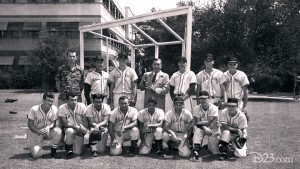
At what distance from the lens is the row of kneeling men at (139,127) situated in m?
6.14

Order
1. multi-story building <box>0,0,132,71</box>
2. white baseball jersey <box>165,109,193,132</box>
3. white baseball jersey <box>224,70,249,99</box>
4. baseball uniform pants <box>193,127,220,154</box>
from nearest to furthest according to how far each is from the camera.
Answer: baseball uniform pants <box>193,127,220,154</box> → white baseball jersey <box>165,109,193,132</box> → white baseball jersey <box>224,70,249,99</box> → multi-story building <box>0,0,132,71</box>

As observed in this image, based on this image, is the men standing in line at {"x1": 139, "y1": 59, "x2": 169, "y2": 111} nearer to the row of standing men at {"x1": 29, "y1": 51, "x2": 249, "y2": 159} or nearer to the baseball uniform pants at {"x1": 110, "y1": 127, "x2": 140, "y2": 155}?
the row of standing men at {"x1": 29, "y1": 51, "x2": 249, "y2": 159}

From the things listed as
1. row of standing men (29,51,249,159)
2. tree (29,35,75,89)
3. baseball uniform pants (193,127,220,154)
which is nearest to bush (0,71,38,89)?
tree (29,35,75,89)

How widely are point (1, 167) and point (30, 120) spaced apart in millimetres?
1076

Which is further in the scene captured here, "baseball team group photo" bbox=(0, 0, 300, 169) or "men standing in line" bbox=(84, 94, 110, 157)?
"men standing in line" bbox=(84, 94, 110, 157)

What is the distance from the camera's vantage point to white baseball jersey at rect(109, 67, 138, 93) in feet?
23.4

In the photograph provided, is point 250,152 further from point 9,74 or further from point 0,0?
point 0,0

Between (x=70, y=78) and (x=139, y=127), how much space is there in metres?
1.75

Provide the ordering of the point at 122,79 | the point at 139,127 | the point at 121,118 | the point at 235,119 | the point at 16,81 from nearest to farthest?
the point at 235,119, the point at 121,118, the point at 139,127, the point at 122,79, the point at 16,81

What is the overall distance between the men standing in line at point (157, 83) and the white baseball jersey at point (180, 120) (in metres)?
0.79

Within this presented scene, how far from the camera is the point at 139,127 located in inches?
263

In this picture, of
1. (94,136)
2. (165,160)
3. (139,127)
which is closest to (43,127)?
(94,136)

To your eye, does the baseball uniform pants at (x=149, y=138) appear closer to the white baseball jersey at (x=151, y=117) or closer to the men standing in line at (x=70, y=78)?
the white baseball jersey at (x=151, y=117)

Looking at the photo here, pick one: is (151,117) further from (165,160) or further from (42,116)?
(42,116)
